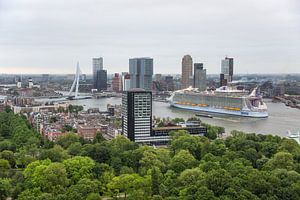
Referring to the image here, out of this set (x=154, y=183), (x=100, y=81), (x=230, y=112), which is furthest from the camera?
(x=100, y=81)

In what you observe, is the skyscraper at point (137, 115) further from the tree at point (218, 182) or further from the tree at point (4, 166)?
the tree at point (218, 182)

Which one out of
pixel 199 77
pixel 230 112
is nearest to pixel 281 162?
pixel 230 112

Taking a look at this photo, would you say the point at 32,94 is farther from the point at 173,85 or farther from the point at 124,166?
the point at 124,166

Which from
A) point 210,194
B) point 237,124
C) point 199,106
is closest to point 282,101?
point 199,106

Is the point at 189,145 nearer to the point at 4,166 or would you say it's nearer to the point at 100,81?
the point at 4,166

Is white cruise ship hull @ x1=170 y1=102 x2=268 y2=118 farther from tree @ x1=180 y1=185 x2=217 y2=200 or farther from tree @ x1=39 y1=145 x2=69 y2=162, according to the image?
tree @ x1=180 y1=185 x2=217 y2=200

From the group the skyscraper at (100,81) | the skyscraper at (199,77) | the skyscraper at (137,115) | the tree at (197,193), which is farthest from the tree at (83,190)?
the skyscraper at (100,81)
